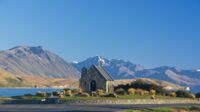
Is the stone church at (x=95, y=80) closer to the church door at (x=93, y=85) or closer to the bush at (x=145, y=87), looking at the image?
the church door at (x=93, y=85)

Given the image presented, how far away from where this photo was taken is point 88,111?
6425 centimetres

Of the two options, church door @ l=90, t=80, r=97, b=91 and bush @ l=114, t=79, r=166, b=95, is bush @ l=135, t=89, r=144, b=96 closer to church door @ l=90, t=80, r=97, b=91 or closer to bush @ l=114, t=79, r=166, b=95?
bush @ l=114, t=79, r=166, b=95

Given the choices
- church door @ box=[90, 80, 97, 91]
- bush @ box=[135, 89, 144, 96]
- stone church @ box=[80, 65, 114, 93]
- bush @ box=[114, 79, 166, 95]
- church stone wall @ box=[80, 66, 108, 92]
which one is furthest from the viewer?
bush @ box=[114, 79, 166, 95]

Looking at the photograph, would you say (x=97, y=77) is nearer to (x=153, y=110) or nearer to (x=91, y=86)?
(x=91, y=86)

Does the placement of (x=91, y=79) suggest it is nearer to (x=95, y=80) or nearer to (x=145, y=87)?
(x=95, y=80)

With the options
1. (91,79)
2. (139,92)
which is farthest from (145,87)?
(91,79)

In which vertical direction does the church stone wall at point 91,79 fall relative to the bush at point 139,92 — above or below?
above

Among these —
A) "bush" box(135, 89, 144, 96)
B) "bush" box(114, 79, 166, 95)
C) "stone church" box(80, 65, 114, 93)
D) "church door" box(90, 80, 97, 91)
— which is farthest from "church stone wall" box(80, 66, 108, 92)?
"bush" box(135, 89, 144, 96)

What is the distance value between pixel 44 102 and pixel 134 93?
80.7 ft

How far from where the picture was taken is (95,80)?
4390 inches

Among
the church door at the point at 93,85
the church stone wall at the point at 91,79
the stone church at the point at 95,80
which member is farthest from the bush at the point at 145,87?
the church door at the point at 93,85

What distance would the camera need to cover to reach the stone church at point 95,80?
110 metres

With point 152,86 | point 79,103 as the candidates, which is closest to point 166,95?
point 152,86

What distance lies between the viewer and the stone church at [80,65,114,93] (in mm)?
110500
